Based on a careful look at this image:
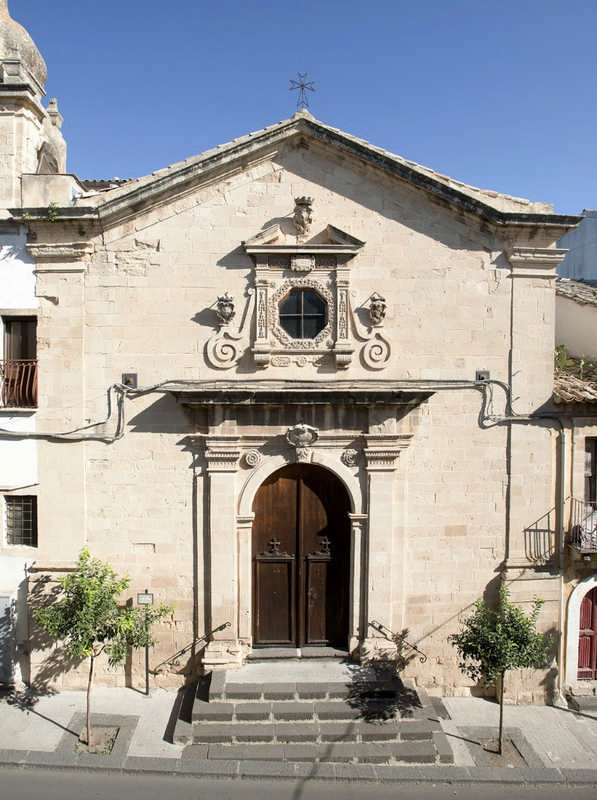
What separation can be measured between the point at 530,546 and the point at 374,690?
4.04 metres

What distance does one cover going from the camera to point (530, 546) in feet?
37.0

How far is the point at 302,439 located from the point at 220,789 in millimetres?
5721

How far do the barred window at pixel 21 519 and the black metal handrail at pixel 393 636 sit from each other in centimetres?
674

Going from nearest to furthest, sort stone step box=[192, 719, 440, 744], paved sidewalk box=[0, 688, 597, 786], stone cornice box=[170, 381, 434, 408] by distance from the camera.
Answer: paved sidewalk box=[0, 688, 597, 786]
stone step box=[192, 719, 440, 744]
stone cornice box=[170, 381, 434, 408]

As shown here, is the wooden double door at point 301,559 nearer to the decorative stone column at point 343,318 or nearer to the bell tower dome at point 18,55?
the decorative stone column at point 343,318

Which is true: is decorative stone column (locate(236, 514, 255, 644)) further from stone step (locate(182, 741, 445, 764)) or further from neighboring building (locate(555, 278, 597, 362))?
neighboring building (locate(555, 278, 597, 362))

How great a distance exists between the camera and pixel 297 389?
10625 millimetres

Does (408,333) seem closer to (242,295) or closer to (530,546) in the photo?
(242,295)

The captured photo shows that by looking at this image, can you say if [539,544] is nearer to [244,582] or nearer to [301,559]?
[301,559]

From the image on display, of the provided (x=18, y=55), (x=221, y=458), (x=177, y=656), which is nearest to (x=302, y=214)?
(x=221, y=458)

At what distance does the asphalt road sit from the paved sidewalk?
0.12m

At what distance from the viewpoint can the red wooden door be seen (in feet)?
38.0

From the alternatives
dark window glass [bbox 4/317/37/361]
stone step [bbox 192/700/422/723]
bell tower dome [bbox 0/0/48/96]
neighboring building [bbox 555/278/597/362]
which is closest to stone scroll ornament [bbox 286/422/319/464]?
stone step [bbox 192/700/422/723]

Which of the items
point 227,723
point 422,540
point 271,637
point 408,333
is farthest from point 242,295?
point 227,723
